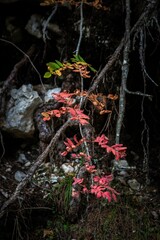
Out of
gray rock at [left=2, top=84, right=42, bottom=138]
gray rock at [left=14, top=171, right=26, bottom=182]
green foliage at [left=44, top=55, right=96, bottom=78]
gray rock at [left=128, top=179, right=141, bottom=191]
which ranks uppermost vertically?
green foliage at [left=44, top=55, right=96, bottom=78]

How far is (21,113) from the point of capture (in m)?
3.60

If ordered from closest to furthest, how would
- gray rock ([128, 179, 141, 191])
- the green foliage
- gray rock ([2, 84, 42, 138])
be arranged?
the green foliage → gray rock ([128, 179, 141, 191]) → gray rock ([2, 84, 42, 138])

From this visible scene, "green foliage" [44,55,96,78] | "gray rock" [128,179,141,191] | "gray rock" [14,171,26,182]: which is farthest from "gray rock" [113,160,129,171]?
"green foliage" [44,55,96,78]

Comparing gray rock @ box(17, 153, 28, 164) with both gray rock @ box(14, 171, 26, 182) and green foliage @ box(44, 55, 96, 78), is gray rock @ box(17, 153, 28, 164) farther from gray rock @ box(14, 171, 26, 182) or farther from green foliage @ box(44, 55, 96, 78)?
green foliage @ box(44, 55, 96, 78)

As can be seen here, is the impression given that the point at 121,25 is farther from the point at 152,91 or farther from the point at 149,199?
the point at 149,199

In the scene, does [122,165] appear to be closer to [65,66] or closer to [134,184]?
[134,184]

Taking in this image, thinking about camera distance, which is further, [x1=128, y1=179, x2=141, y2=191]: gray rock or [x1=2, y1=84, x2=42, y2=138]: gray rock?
[x1=2, y1=84, x2=42, y2=138]: gray rock

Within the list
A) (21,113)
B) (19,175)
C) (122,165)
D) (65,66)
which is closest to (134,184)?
(122,165)

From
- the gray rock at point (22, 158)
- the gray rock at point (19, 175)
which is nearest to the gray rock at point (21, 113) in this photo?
the gray rock at point (22, 158)

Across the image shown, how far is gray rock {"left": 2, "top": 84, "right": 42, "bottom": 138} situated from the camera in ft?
11.8

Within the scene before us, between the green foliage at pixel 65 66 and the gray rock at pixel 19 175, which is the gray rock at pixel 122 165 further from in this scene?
the green foliage at pixel 65 66

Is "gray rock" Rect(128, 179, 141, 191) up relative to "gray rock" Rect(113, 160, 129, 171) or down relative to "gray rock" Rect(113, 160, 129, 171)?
down

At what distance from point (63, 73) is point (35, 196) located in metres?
1.80

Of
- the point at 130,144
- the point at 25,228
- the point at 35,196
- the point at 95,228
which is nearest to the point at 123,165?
the point at 130,144
